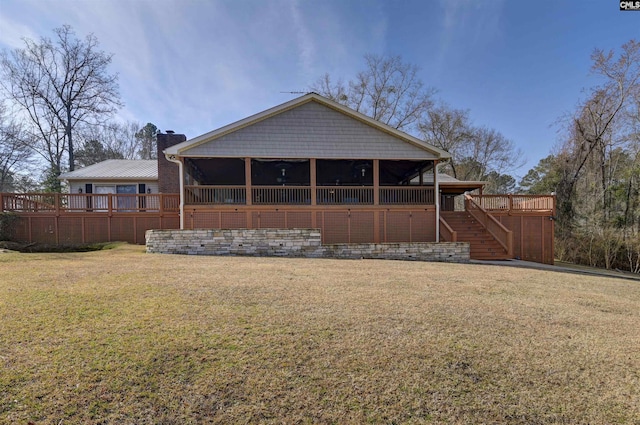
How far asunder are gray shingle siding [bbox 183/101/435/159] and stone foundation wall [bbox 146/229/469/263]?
3.52m

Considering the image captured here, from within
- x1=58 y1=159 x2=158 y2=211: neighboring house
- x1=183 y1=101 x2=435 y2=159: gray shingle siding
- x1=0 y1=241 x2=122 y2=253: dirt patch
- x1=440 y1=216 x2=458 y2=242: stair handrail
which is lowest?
x1=0 y1=241 x2=122 y2=253: dirt patch

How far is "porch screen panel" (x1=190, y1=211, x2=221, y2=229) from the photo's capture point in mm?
12180

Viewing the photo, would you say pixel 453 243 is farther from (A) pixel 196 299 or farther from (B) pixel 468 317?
(A) pixel 196 299

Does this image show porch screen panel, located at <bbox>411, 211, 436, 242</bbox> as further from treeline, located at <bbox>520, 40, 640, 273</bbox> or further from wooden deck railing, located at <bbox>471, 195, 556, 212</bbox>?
treeline, located at <bbox>520, 40, 640, 273</bbox>

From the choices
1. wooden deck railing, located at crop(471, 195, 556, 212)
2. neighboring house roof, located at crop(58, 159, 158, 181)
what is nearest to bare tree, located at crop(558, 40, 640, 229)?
wooden deck railing, located at crop(471, 195, 556, 212)

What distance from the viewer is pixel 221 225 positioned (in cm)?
1227

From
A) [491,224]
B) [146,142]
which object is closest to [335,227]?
[491,224]

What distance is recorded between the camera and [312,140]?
12586mm

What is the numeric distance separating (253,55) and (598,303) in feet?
54.4

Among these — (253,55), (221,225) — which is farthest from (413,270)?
(253,55)

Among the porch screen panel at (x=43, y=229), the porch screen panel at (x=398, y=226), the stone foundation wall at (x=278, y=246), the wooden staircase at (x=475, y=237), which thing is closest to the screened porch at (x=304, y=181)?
the porch screen panel at (x=398, y=226)

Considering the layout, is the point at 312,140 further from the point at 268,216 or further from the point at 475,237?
the point at 475,237

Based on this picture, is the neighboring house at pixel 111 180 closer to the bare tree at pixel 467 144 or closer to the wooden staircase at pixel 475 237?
the wooden staircase at pixel 475 237

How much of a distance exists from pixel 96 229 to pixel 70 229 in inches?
39.2
